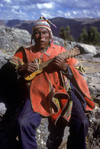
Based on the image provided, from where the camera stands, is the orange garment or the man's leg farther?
the orange garment

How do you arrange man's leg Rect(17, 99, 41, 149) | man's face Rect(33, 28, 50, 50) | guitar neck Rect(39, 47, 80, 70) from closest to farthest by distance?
man's leg Rect(17, 99, 41, 149) → guitar neck Rect(39, 47, 80, 70) → man's face Rect(33, 28, 50, 50)

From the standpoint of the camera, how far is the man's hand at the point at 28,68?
7.06 feet

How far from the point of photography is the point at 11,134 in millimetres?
2451

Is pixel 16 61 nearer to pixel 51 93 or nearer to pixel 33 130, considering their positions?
pixel 51 93

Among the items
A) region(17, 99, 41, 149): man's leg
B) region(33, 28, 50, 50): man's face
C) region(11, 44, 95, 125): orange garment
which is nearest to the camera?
region(17, 99, 41, 149): man's leg

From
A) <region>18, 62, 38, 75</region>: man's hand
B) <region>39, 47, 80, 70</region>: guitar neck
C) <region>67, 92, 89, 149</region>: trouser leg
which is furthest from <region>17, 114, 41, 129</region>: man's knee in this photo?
<region>39, 47, 80, 70</region>: guitar neck

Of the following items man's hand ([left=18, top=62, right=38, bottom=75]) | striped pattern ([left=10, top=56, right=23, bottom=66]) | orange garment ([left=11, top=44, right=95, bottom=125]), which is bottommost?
orange garment ([left=11, top=44, right=95, bottom=125])

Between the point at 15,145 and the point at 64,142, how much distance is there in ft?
2.82

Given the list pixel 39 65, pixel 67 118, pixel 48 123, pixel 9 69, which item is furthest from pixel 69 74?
pixel 9 69

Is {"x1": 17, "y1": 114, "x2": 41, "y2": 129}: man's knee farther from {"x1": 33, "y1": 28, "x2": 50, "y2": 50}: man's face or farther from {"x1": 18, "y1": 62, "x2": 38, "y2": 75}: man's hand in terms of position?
{"x1": 33, "y1": 28, "x2": 50, "y2": 50}: man's face

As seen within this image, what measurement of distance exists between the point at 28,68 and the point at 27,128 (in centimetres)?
92

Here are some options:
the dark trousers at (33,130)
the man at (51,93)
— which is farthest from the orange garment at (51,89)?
the dark trousers at (33,130)

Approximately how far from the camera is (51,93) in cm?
208

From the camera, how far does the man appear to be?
1.86 meters
